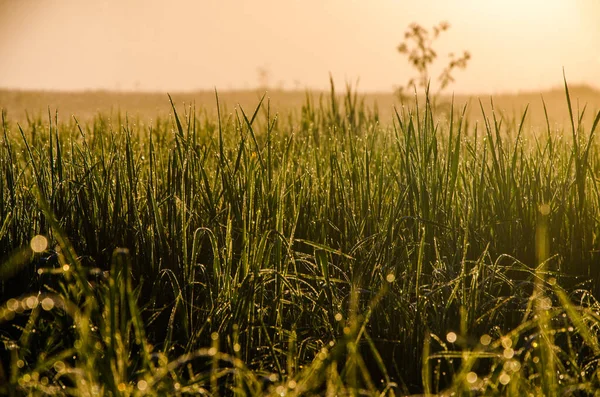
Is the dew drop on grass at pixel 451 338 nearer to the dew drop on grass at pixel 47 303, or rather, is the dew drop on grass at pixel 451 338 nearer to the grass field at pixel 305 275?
the grass field at pixel 305 275

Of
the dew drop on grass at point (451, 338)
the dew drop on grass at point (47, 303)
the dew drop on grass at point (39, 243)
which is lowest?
the dew drop on grass at point (451, 338)

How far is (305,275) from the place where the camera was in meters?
1.94

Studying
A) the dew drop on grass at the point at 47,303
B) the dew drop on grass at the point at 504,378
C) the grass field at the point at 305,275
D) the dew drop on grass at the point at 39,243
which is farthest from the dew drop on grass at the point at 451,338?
the dew drop on grass at the point at 39,243

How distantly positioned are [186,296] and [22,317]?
1.60 feet

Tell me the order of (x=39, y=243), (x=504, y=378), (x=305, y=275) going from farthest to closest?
(x=39, y=243)
(x=305, y=275)
(x=504, y=378)

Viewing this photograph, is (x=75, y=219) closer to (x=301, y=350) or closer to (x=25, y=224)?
(x=25, y=224)

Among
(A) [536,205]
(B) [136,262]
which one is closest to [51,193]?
(B) [136,262]

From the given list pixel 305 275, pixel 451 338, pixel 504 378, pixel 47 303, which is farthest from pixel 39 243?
pixel 504 378

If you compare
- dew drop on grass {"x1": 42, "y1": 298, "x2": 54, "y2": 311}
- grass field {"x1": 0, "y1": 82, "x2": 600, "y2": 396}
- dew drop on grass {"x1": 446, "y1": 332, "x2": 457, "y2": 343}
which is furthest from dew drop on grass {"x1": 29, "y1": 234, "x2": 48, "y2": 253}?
dew drop on grass {"x1": 446, "y1": 332, "x2": 457, "y2": 343}

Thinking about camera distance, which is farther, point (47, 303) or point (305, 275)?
Answer: point (305, 275)

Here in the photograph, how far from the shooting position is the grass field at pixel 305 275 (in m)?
1.72

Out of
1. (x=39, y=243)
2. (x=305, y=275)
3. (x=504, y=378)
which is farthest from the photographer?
(x=39, y=243)

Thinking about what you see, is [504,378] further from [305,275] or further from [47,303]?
[47,303]

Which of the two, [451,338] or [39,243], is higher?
[39,243]
